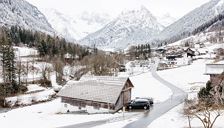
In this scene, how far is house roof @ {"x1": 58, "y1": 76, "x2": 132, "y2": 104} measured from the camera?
5853 centimetres

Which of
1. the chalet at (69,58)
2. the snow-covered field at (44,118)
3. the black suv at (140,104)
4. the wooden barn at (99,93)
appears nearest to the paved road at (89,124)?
the snow-covered field at (44,118)

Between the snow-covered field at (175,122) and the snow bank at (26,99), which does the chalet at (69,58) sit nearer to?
the snow bank at (26,99)

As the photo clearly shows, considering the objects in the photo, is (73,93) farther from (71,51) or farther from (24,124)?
(71,51)

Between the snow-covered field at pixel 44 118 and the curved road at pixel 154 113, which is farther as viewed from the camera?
the snow-covered field at pixel 44 118

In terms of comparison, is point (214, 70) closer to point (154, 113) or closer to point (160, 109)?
point (160, 109)

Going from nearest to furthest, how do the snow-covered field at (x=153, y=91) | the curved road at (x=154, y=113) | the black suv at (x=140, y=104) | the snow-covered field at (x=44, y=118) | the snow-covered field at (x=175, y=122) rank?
1. the snow-covered field at (x=175, y=122)
2. the curved road at (x=154, y=113)
3. the snow-covered field at (x=44, y=118)
4. the black suv at (x=140, y=104)
5. the snow-covered field at (x=153, y=91)

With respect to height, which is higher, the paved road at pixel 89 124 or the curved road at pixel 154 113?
the curved road at pixel 154 113

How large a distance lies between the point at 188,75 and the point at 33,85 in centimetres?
4224

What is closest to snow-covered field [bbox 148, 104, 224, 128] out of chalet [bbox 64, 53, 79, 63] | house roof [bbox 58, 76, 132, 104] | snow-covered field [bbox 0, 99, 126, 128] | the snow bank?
snow-covered field [bbox 0, 99, 126, 128]

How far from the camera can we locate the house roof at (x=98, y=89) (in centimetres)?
5853

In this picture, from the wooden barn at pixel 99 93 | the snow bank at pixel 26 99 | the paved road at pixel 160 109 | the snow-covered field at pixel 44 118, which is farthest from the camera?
the snow bank at pixel 26 99

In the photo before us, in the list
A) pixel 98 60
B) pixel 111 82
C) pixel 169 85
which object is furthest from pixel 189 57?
pixel 111 82

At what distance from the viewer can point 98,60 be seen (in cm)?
13125

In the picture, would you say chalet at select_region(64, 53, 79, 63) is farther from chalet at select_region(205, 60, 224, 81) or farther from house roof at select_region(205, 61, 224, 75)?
chalet at select_region(205, 60, 224, 81)
